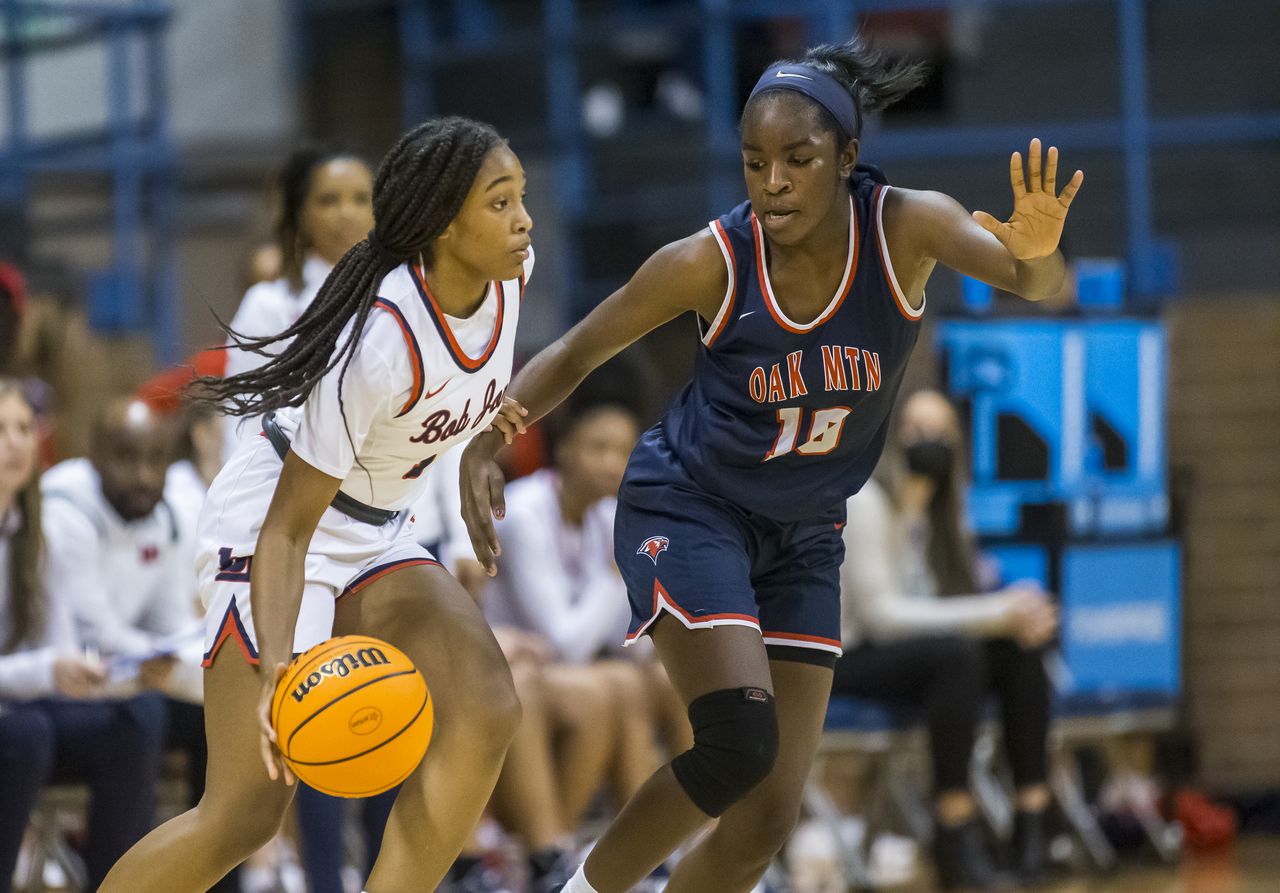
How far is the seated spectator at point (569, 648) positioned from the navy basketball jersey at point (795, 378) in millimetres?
1762

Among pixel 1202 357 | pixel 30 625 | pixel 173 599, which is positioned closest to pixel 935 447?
pixel 1202 357

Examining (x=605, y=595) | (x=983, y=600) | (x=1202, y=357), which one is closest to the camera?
(x=605, y=595)

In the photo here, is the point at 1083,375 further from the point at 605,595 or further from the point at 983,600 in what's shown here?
the point at 605,595

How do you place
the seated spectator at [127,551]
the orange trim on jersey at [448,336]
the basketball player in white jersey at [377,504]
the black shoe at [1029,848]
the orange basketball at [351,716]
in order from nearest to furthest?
1. the orange basketball at [351,716]
2. the basketball player in white jersey at [377,504]
3. the orange trim on jersey at [448,336]
4. the seated spectator at [127,551]
5. the black shoe at [1029,848]

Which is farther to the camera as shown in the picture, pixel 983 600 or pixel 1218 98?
pixel 1218 98

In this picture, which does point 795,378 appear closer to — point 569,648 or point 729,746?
point 729,746

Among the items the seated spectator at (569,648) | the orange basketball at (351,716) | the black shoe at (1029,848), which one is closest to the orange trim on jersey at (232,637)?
the orange basketball at (351,716)

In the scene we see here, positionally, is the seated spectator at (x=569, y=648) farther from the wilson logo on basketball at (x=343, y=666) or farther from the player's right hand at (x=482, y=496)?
the wilson logo on basketball at (x=343, y=666)

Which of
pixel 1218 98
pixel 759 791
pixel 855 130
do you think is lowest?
pixel 759 791

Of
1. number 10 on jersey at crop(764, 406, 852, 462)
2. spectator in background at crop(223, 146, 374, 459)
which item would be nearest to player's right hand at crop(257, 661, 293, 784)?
number 10 on jersey at crop(764, 406, 852, 462)

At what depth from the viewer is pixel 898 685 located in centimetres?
600

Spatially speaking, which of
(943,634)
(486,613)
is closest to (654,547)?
(486,613)

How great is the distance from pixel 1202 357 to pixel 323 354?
4.88m

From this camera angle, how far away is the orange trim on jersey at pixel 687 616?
346 cm
